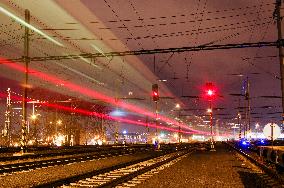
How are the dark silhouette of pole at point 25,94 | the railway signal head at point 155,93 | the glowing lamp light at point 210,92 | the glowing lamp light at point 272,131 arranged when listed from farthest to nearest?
the railway signal head at point 155,93, the dark silhouette of pole at point 25,94, the glowing lamp light at point 210,92, the glowing lamp light at point 272,131

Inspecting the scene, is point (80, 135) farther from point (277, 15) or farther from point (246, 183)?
point (246, 183)

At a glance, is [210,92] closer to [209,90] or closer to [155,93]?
[209,90]

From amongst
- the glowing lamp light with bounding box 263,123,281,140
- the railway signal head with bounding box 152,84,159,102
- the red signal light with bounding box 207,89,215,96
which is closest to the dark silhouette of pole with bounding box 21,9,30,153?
the railway signal head with bounding box 152,84,159,102

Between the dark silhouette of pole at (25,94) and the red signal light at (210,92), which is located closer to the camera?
the red signal light at (210,92)

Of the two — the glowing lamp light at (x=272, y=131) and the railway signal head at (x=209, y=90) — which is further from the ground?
the railway signal head at (x=209, y=90)

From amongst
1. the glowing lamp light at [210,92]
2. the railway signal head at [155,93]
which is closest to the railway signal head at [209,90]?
the glowing lamp light at [210,92]

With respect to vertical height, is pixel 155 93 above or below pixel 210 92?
above

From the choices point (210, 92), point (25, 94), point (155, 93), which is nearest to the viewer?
point (210, 92)

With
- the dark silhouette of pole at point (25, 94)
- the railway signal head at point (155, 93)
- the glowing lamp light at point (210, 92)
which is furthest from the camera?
the railway signal head at point (155, 93)

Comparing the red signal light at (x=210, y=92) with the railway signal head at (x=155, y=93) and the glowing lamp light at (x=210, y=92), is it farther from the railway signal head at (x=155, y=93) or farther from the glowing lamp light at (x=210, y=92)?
→ the railway signal head at (x=155, y=93)

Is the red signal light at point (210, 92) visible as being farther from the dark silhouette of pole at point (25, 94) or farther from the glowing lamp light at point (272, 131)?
the dark silhouette of pole at point (25, 94)

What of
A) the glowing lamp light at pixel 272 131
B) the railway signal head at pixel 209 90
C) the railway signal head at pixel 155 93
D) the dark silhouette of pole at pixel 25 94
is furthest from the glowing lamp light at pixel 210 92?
the dark silhouette of pole at pixel 25 94

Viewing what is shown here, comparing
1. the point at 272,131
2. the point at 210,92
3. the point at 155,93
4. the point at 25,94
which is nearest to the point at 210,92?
the point at 210,92

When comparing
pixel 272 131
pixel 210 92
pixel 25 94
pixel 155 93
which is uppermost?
pixel 155 93
